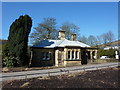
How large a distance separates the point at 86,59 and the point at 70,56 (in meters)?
5.48

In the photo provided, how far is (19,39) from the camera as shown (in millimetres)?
20969

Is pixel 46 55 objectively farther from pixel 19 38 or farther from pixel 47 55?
pixel 19 38

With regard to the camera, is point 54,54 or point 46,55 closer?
point 46,55

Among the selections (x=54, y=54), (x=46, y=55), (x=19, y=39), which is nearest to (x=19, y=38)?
(x=19, y=39)

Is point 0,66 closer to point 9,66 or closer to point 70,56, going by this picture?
point 9,66

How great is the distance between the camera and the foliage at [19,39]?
20.5m

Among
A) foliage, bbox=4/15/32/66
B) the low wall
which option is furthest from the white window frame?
foliage, bbox=4/15/32/66

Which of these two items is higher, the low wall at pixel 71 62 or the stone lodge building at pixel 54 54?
the stone lodge building at pixel 54 54

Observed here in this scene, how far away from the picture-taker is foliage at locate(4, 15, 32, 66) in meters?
20.5

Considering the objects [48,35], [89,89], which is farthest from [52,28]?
[89,89]

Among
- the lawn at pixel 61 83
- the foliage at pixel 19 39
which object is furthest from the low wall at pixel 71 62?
the lawn at pixel 61 83

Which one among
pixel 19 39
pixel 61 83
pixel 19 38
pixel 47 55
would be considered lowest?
pixel 61 83

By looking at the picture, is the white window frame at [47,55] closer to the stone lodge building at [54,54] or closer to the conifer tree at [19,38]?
the stone lodge building at [54,54]

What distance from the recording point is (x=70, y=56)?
26.9 meters
